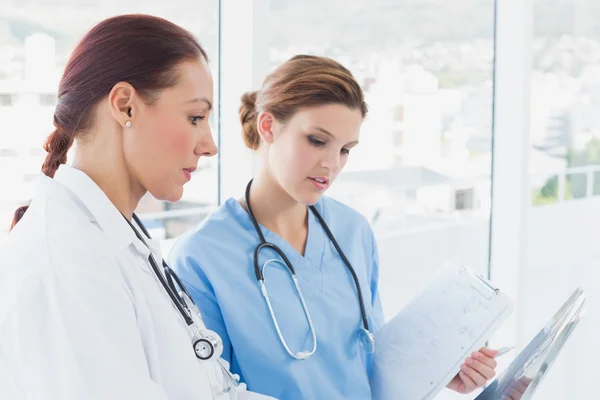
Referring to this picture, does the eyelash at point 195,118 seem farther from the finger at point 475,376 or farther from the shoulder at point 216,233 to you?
the finger at point 475,376

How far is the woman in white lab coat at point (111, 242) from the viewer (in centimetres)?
70

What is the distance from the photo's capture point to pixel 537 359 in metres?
1.23

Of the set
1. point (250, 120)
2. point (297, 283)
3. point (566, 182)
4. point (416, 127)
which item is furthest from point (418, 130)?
point (297, 283)

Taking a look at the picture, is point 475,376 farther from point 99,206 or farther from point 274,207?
point 99,206

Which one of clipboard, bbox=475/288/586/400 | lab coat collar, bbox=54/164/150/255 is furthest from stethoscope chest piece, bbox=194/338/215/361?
clipboard, bbox=475/288/586/400

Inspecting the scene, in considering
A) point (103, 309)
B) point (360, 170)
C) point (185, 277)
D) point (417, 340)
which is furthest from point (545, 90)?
point (103, 309)

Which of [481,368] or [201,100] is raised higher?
[201,100]

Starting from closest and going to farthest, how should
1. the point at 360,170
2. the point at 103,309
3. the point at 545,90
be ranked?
the point at 103,309 → the point at 360,170 → the point at 545,90

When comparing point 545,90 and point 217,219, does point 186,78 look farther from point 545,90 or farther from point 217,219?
point 545,90

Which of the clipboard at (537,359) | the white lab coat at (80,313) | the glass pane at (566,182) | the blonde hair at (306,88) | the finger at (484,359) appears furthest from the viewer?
the glass pane at (566,182)

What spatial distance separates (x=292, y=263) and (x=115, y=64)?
2.08 ft

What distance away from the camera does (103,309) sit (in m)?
0.73

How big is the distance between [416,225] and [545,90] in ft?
2.54

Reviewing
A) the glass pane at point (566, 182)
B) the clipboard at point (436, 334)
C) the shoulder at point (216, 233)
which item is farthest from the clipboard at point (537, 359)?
the glass pane at point (566, 182)
